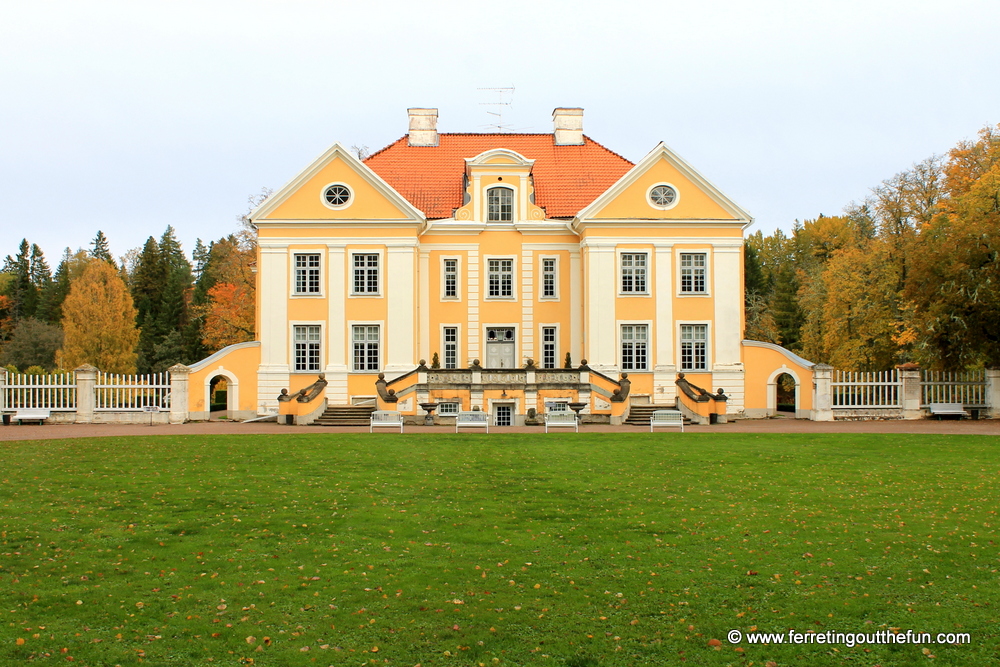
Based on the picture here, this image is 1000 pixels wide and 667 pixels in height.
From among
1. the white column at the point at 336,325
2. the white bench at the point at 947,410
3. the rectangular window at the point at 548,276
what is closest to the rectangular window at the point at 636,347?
the rectangular window at the point at 548,276

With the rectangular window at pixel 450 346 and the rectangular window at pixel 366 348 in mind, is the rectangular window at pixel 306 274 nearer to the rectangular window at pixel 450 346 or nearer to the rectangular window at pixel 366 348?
the rectangular window at pixel 366 348

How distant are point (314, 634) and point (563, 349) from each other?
91.6ft

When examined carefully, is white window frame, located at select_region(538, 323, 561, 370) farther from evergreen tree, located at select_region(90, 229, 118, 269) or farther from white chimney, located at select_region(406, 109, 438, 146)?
evergreen tree, located at select_region(90, 229, 118, 269)

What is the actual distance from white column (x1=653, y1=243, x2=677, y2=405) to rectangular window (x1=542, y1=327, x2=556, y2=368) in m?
4.13

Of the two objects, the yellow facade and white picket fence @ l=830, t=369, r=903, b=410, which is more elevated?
the yellow facade

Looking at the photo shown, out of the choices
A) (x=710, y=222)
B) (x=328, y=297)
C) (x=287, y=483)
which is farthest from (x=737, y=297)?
(x=287, y=483)

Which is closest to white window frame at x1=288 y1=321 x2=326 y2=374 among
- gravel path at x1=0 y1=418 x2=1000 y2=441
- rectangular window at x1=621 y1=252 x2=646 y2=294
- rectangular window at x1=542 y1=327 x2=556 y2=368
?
gravel path at x1=0 y1=418 x2=1000 y2=441

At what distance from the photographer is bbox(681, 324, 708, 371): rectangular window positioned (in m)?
33.1

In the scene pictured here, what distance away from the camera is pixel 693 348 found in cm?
3312

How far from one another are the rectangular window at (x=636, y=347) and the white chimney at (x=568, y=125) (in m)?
10.4

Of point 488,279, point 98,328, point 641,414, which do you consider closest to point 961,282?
point 641,414

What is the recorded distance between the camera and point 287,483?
13.8 meters

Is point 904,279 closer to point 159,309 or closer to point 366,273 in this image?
point 366,273

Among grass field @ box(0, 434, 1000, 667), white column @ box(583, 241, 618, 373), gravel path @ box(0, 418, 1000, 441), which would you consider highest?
white column @ box(583, 241, 618, 373)
